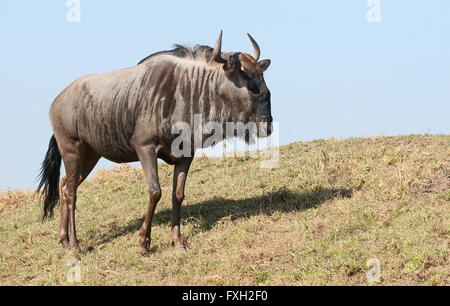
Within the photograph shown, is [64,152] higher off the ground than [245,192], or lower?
higher

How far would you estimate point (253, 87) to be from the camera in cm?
1095

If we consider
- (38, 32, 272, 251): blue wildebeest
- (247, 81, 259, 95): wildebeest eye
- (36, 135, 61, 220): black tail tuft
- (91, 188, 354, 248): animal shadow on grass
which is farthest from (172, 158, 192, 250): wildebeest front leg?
(36, 135, 61, 220): black tail tuft

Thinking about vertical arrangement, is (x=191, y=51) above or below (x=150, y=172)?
above

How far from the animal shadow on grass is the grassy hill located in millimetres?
28

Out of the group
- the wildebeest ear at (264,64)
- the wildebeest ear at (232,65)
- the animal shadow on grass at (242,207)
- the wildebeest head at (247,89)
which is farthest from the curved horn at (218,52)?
the animal shadow on grass at (242,207)

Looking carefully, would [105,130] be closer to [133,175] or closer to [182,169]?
[182,169]

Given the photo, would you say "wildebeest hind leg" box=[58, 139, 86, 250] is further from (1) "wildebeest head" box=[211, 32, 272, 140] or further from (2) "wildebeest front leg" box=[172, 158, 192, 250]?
(1) "wildebeest head" box=[211, 32, 272, 140]

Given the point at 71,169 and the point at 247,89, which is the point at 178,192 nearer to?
the point at 247,89

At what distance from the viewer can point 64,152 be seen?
12.3 metres

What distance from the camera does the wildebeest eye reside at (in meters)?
11.0

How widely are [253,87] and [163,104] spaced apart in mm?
1405

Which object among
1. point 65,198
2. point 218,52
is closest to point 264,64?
point 218,52
